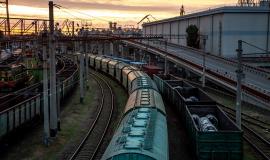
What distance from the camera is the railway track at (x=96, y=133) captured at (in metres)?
25.7

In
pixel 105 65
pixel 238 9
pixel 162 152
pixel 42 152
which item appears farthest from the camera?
pixel 238 9

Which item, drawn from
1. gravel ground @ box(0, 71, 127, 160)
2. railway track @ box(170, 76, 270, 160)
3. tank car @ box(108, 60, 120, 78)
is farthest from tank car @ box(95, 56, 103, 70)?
railway track @ box(170, 76, 270, 160)

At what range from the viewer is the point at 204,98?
116 ft

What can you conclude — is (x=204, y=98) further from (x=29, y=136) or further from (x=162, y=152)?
(x=162, y=152)

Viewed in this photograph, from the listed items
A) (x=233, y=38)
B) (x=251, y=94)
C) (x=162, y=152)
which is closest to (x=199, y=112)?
(x=162, y=152)

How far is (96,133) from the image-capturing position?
3173cm

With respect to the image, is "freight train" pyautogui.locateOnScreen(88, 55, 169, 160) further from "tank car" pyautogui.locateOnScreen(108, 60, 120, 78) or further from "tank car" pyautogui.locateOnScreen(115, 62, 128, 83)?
"tank car" pyautogui.locateOnScreen(108, 60, 120, 78)

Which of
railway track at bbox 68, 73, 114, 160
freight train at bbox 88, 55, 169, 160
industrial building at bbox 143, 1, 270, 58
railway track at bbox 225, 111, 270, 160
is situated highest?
industrial building at bbox 143, 1, 270, 58

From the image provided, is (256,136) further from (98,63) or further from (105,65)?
(98,63)

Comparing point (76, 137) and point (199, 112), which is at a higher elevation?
point (199, 112)

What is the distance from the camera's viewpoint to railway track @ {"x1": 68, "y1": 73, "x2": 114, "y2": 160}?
84.4ft

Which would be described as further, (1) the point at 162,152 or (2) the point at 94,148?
(2) the point at 94,148

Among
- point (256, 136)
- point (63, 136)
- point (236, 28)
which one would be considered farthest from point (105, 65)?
point (256, 136)

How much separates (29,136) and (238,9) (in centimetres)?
6433
